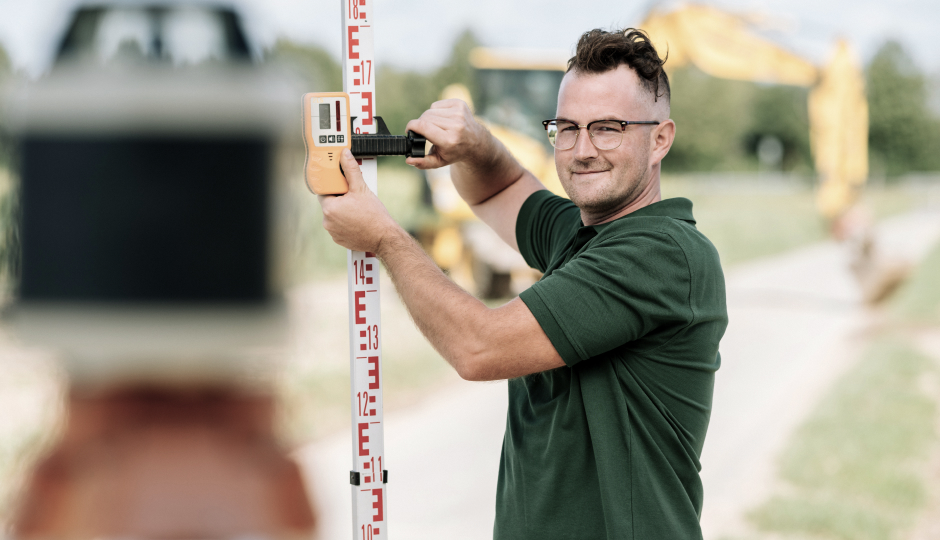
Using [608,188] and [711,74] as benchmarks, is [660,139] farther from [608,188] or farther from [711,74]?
[711,74]

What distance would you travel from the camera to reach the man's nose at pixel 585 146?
1769mm

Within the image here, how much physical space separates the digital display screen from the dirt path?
881 millimetres

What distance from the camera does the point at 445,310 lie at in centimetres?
162

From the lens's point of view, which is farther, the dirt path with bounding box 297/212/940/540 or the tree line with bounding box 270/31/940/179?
the tree line with bounding box 270/31/940/179

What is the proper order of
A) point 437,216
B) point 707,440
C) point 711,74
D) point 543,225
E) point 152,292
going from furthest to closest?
point 437,216 → point 711,74 → point 707,440 → point 543,225 → point 152,292

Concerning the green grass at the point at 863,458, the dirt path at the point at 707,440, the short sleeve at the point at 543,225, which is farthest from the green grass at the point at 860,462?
the short sleeve at the point at 543,225

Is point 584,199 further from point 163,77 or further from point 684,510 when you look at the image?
point 163,77

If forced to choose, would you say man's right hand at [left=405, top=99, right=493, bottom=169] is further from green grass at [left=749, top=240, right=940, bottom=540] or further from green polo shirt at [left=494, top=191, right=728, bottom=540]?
green grass at [left=749, top=240, right=940, bottom=540]

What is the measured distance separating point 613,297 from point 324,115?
0.71m

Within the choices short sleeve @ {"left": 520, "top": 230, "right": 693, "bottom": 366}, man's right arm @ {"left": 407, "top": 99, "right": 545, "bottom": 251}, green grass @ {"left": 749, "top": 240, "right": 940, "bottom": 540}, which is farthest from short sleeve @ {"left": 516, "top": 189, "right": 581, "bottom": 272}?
green grass @ {"left": 749, "top": 240, "right": 940, "bottom": 540}

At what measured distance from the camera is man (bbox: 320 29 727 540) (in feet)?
5.27

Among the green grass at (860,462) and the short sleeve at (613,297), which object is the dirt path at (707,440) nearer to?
the green grass at (860,462)

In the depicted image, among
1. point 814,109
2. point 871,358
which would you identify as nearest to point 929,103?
point 814,109

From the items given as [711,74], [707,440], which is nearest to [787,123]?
[711,74]
